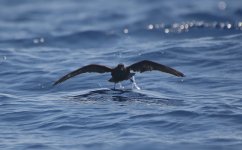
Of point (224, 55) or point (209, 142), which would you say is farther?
point (224, 55)

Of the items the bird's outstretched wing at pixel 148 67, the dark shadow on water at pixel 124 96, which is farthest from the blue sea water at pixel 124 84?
the bird's outstretched wing at pixel 148 67

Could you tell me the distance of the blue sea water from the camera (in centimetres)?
1420

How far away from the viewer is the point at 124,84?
18516 mm

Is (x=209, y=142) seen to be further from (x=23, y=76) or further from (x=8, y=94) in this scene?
(x=23, y=76)

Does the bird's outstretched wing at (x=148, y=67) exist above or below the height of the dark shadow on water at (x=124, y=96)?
above

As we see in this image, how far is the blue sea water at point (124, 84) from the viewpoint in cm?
1420

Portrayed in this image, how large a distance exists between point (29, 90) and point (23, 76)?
6.01ft

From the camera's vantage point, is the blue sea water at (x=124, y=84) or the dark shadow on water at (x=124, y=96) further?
the dark shadow on water at (x=124, y=96)

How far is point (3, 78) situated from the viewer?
20.2 metres

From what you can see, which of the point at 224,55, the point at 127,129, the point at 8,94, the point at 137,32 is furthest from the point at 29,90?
the point at 137,32

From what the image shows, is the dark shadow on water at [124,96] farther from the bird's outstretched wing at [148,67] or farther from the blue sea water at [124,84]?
the bird's outstretched wing at [148,67]

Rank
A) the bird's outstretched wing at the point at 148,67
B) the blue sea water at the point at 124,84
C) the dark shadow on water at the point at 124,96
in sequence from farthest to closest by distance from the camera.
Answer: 1. the bird's outstretched wing at the point at 148,67
2. the dark shadow on water at the point at 124,96
3. the blue sea water at the point at 124,84

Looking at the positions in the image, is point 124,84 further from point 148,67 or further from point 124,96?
point 124,96

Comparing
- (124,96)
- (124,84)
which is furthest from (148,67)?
(124,84)
